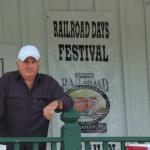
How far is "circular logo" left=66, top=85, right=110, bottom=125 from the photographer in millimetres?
8523

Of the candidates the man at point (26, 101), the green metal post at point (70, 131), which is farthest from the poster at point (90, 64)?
the green metal post at point (70, 131)

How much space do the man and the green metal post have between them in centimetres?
7

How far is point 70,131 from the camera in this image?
520cm

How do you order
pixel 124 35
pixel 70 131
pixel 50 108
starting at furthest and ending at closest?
pixel 124 35
pixel 70 131
pixel 50 108

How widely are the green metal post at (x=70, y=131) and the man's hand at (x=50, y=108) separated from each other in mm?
98

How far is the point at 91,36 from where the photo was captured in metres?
8.66

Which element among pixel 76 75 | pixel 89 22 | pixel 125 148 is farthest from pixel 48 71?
pixel 125 148

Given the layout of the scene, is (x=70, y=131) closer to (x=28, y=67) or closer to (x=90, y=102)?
(x=28, y=67)

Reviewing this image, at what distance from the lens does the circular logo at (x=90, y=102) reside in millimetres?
8523

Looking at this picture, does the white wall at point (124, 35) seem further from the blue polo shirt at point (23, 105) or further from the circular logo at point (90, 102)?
the blue polo shirt at point (23, 105)

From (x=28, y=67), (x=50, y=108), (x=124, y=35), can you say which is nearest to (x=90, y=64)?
(x=124, y=35)

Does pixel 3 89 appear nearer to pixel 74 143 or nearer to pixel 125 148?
pixel 74 143

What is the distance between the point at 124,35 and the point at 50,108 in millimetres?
3991

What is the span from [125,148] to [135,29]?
368cm
